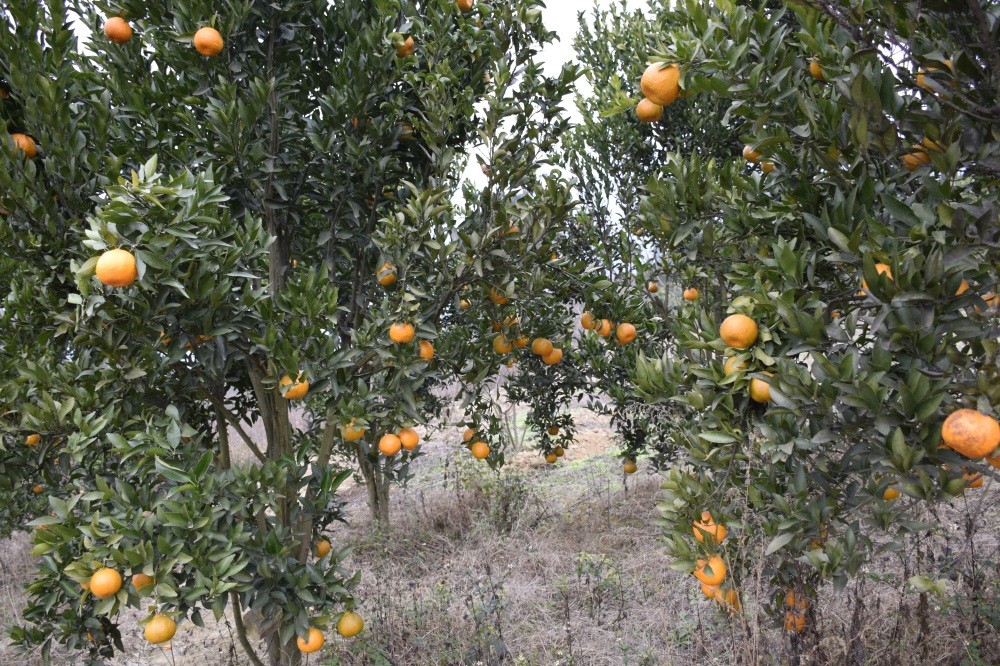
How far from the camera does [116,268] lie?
1.80 metres

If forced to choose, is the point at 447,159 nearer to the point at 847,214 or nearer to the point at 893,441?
the point at 847,214

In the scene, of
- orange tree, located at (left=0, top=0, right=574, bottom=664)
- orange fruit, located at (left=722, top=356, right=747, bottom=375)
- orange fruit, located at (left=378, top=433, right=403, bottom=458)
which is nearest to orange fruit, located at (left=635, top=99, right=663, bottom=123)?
orange tree, located at (left=0, top=0, right=574, bottom=664)

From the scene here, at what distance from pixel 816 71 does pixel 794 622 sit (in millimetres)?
1872

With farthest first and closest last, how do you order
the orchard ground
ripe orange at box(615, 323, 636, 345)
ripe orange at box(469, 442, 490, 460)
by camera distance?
1. ripe orange at box(469, 442, 490, 460)
2. ripe orange at box(615, 323, 636, 345)
3. the orchard ground

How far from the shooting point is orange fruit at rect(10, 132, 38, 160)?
218 cm

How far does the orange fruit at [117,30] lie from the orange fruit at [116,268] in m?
1.18

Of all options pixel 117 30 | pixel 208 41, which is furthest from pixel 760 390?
pixel 117 30

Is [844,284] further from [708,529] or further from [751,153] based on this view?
[708,529]

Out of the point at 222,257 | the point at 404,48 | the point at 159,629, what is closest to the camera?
the point at 159,629

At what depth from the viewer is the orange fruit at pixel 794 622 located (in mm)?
2223

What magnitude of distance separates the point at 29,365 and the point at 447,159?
5.88 feet

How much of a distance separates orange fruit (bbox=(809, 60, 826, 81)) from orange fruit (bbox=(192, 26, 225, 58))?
2.10 m

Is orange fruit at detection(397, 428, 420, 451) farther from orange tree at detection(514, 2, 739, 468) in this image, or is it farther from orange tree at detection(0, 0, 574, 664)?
orange tree at detection(514, 2, 739, 468)

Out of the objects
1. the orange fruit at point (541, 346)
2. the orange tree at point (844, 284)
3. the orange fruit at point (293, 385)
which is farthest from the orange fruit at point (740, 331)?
the orange fruit at point (541, 346)
